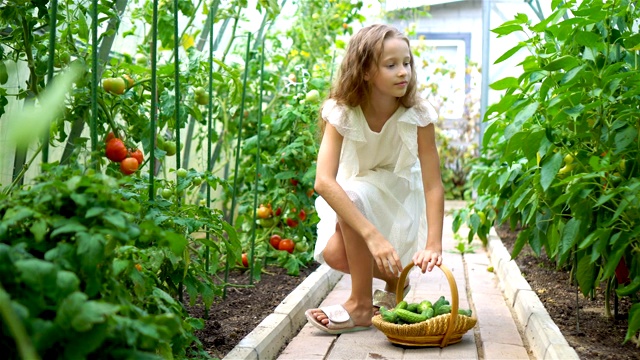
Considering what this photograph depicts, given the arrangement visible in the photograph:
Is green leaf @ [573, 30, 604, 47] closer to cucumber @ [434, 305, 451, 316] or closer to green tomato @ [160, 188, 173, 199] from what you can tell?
cucumber @ [434, 305, 451, 316]

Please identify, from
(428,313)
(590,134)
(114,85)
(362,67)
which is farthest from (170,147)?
(590,134)

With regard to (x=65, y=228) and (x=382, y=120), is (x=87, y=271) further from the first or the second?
Answer: (x=382, y=120)

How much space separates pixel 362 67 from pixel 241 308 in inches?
44.7

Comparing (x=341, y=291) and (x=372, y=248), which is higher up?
(x=372, y=248)

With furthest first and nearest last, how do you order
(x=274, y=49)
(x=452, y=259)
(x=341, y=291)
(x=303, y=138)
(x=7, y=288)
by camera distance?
(x=274, y=49)
(x=452, y=259)
(x=303, y=138)
(x=341, y=291)
(x=7, y=288)

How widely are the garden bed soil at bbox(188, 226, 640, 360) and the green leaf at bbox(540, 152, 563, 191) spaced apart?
52 cm

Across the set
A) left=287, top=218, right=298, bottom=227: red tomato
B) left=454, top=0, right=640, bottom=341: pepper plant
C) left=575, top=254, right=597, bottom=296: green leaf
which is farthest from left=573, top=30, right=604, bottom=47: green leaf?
left=287, top=218, right=298, bottom=227: red tomato

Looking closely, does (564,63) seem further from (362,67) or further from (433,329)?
(433,329)


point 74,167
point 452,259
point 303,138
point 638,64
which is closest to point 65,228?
point 74,167

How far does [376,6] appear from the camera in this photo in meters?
10.4

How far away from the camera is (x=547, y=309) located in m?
3.41

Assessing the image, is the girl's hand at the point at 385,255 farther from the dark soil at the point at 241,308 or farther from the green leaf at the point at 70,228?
the green leaf at the point at 70,228

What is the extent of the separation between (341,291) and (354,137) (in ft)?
4.04

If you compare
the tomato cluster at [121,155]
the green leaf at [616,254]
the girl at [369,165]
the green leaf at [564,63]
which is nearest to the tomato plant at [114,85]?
the tomato cluster at [121,155]
